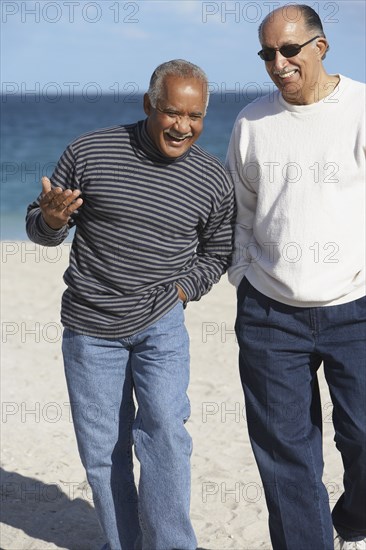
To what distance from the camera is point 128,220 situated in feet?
11.5

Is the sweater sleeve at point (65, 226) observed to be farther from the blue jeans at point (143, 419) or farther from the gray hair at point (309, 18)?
the gray hair at point (309, 18)

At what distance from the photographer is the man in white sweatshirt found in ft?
11.1

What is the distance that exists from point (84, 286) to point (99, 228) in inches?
8.6

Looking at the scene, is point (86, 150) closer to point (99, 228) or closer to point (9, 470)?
point (99, 228)

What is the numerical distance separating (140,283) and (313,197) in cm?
69

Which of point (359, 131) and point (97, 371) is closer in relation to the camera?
point (359, 131)

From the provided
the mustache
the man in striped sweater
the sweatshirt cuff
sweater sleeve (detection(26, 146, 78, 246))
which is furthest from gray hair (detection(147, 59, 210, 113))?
the sweatshirt cuff

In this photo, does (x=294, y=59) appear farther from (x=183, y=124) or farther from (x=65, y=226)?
(x=65, y=226)

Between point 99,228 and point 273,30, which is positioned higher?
point 273,30

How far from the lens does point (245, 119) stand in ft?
11.8

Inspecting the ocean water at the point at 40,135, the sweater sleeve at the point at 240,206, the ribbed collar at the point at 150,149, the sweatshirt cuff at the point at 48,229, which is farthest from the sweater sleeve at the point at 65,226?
the ocean water at the point at 40,135

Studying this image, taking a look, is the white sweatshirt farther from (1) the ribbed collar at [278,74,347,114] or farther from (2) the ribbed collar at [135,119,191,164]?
(2) the ribbed collar at [135,119,191,164]

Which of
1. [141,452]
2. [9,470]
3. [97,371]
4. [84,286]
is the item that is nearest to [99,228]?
[84,286]

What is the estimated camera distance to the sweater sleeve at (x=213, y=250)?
362 cm
